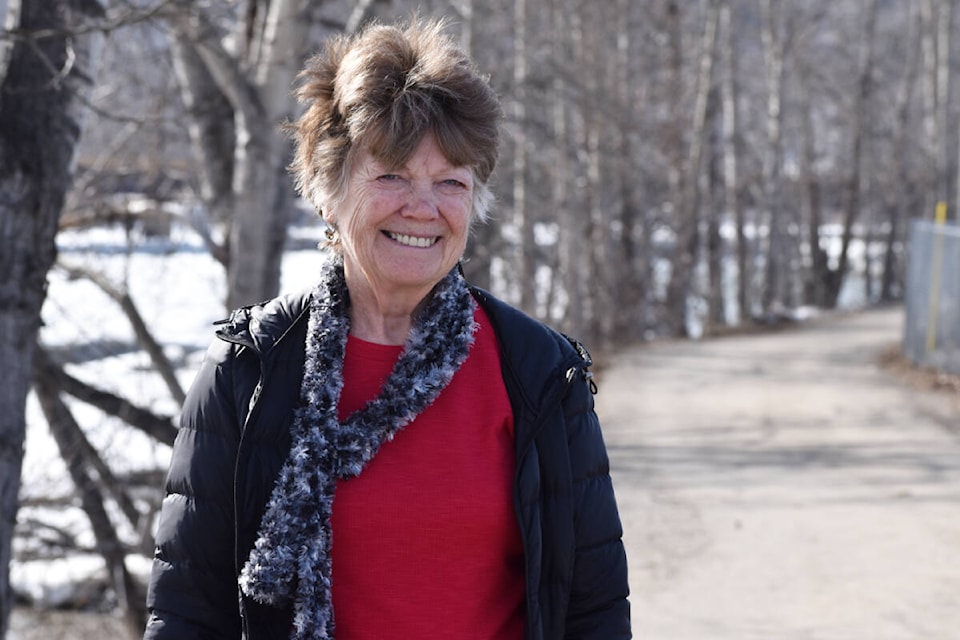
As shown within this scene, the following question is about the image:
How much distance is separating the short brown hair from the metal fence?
12506 millimetres

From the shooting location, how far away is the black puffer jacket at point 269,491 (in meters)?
2.28

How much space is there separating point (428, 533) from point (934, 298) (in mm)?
13484

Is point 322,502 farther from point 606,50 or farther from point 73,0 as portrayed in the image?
point 606,50

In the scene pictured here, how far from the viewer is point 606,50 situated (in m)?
22.2

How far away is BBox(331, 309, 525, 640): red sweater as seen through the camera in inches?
89.1

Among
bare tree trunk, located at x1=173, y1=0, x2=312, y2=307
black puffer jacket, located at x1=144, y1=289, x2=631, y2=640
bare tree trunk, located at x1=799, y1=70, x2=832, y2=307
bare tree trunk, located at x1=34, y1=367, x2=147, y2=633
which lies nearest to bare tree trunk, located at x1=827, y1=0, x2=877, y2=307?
bare tree trunk, located at x1=799, y1=70, x2=832, y2=307

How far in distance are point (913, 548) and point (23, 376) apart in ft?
16.2

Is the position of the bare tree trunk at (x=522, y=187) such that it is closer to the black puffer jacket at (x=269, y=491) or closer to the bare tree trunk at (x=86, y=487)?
the bare tree trunk at (x=86, y=487)

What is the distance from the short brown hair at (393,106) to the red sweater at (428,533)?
468 mm

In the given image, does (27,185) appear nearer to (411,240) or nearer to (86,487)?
(411,240)

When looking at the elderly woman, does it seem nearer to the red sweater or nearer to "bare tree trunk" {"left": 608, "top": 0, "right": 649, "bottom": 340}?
the red sweater

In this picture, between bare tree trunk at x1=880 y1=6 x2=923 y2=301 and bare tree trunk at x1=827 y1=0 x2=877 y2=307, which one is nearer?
bare tree trunk at x1=827 y1=0 x2=877 y2=307

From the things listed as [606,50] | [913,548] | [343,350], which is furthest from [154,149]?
[606,50]

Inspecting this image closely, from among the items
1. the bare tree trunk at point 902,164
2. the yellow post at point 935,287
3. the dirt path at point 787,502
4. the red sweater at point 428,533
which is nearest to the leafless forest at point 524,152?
the bare tree trunk at point 902,164
